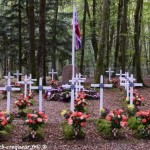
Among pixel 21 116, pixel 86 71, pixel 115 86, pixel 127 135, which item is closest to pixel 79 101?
pixel 21 116

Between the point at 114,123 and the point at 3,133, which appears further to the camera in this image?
the point at 114,123

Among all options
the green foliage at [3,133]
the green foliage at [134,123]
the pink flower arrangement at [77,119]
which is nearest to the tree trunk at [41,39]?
the green foliage at [134,123]

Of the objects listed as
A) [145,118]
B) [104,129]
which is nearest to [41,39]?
[104,129]

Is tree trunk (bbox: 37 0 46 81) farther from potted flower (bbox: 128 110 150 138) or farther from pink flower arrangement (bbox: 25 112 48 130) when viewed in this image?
potted flower (bbox: 128 110 150 138)

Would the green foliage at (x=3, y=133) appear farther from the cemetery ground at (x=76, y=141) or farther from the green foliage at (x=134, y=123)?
the green foliage at (x=134, y=123)

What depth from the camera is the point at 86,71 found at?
41.7m

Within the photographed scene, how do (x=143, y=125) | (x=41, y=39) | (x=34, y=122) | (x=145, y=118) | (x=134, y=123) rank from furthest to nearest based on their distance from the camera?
(x=41, y=39), (x=134, y=123), (x=143, y=125), (x=145, y=118), (x=34, y=122)

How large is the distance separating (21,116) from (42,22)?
327 inches

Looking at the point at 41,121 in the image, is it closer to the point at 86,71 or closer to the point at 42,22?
the point at 42,22

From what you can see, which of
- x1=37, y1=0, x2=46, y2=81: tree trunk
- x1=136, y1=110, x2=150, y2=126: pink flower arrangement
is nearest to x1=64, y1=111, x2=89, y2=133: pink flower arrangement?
x1=136, y1=110, x2=150, y2=126: pink flower arrangement

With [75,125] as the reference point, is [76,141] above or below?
below

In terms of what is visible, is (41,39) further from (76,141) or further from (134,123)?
(76,141)

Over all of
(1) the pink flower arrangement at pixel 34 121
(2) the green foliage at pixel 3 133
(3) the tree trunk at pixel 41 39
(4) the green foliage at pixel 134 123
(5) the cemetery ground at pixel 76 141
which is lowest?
(5) the cemetery ground at pixel 76 141

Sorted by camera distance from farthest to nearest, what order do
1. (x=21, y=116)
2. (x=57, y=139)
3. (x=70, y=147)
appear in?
(x=21, y=116) < (x=57, y=139) < (x=70, y=147)
